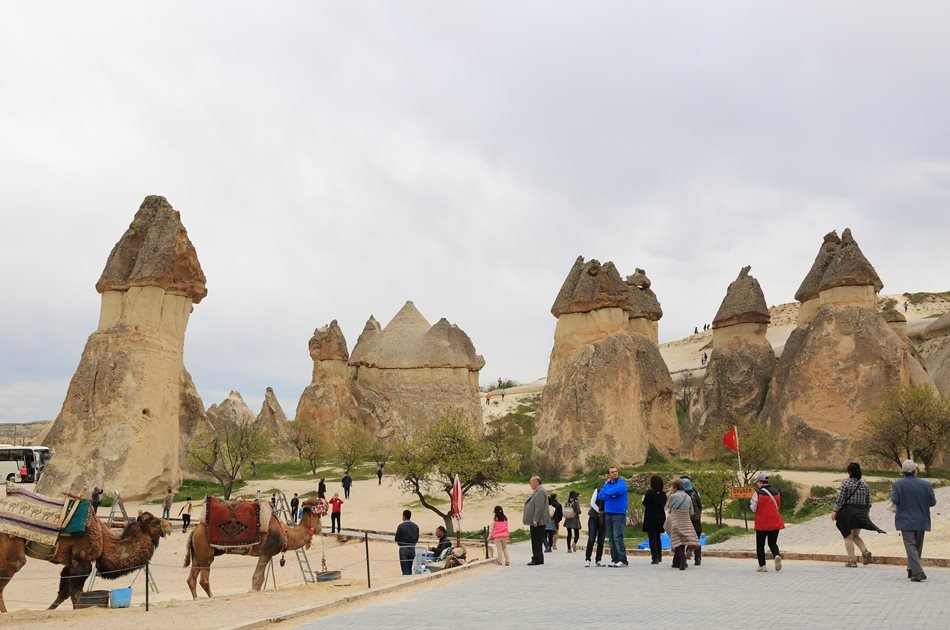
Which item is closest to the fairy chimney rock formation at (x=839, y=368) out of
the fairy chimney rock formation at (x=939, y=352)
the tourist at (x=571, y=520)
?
the fairy chimney rock formation at (x=939, y=352)

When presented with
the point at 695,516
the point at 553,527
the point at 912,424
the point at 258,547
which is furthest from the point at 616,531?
the point at 912,424

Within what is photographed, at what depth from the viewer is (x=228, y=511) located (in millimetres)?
12453

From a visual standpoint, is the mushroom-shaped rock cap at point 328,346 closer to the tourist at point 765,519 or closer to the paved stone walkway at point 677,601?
the paved stone walkway at point 677,601

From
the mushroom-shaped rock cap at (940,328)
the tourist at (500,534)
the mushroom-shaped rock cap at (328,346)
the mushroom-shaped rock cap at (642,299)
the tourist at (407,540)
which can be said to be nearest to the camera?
the tourist at (500,534)

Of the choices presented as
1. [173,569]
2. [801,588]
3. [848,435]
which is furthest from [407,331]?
[801,588]

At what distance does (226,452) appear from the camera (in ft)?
107

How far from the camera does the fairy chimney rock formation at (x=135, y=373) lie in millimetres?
28656

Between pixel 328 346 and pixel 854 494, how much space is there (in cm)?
4090

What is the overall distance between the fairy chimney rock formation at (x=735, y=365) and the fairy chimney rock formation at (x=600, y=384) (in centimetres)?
208

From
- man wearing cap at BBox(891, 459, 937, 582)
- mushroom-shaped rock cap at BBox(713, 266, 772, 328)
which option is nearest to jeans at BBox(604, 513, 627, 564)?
man wearing cap at BBox(891, 459, 937, 582)

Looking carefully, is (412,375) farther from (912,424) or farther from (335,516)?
(912,424)

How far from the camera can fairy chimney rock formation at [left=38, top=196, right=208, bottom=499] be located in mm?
28656

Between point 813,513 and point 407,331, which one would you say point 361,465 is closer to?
point 407,331

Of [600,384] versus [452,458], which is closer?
[452,458]
